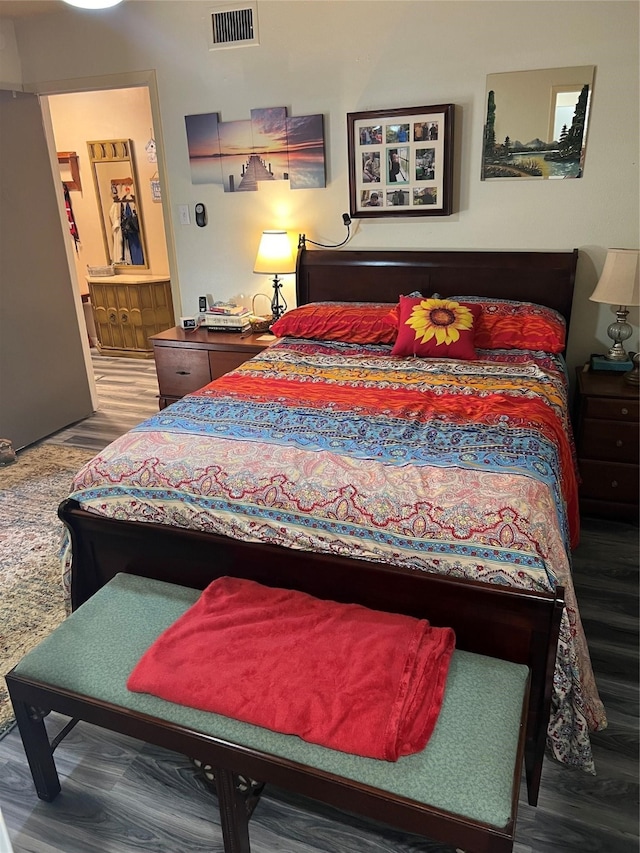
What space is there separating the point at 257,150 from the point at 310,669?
10.2 feet

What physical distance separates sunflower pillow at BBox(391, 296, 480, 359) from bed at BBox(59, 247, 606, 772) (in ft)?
0.42

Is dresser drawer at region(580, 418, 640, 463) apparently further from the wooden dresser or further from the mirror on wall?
the mirror on wall

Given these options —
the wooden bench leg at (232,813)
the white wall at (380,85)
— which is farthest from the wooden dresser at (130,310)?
the wooden bench leg at (232,813)

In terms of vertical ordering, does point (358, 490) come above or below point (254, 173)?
below

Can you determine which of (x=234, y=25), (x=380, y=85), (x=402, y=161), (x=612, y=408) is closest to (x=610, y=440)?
(x=612, y=408)

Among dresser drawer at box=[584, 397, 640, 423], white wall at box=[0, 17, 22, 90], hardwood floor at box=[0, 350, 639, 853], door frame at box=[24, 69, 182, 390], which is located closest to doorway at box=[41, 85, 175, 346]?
door frame at box=[24, 69, 182, 390]

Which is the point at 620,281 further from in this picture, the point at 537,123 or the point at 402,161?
the point at 402,161

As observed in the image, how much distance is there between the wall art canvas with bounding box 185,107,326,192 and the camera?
348 centimetres

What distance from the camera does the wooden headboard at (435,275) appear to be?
320cm

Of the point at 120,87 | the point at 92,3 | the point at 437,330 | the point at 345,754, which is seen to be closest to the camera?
the point at 345,754

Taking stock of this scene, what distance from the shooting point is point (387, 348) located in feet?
10.2

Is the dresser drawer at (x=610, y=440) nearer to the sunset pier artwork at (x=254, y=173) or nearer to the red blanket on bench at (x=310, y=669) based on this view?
the red blanket on bench at (x=310, y=669)

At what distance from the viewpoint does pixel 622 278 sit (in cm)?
285

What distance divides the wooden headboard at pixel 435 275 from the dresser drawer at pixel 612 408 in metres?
0.64
